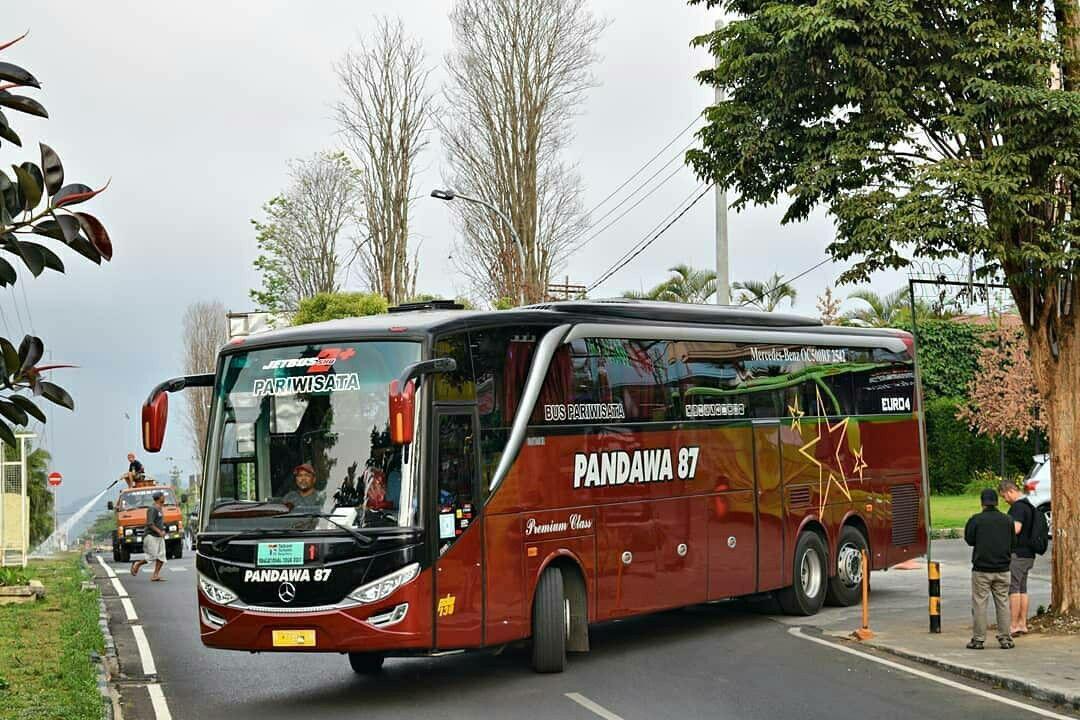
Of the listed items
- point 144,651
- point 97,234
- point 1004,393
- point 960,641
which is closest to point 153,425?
point 144,651

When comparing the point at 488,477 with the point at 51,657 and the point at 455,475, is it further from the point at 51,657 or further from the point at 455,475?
the point at 51,657

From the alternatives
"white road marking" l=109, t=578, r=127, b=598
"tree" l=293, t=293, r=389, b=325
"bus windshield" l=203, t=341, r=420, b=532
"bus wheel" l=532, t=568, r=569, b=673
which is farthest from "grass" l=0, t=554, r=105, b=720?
"tree" l=293, t=293, r=389, b=325

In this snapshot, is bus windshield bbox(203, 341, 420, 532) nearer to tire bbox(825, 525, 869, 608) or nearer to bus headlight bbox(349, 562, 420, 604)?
bus headlight bbox(349, 562, 420, 604)

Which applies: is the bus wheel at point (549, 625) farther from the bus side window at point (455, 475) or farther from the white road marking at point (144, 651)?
the white road marking at point (144, 651)

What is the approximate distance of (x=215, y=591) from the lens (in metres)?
12.5

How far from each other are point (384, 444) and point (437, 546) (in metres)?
1.04

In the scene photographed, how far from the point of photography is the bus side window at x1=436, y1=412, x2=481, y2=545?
40.9 ft

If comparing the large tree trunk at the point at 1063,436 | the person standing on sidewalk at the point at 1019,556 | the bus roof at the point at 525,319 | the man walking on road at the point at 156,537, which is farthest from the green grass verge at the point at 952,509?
the man walking on road at the point at 156,537

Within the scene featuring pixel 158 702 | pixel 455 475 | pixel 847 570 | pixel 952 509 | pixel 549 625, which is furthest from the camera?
pixel 952 509

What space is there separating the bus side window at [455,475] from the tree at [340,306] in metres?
22.9

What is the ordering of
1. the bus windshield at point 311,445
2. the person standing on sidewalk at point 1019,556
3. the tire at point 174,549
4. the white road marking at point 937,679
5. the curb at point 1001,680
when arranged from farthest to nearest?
1. the tire at point 174,549
2. the person standing on sidewalk at point 1019,556
3. the bus windshield at point 311,445
4. the curb at point 1001,680
5. the white road marking at point 937,679

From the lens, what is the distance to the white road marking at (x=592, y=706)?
37.0ft

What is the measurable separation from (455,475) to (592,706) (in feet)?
8.03

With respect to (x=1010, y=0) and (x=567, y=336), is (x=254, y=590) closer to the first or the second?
(x=567, y=336)
